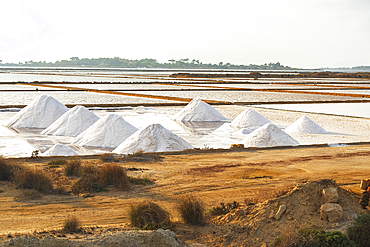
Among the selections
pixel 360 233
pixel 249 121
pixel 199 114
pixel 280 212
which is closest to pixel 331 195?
pixel 360 233

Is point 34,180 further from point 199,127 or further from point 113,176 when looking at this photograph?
point 199,127

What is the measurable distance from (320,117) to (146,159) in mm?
8435

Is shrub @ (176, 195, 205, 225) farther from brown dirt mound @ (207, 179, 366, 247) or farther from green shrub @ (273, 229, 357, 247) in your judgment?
green shrub @ (273, 229, 357, 247)

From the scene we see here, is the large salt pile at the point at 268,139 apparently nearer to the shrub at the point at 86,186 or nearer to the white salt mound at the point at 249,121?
the white salt mound at the point at 249,121

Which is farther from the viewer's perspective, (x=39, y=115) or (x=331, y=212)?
(x=39, y=115)

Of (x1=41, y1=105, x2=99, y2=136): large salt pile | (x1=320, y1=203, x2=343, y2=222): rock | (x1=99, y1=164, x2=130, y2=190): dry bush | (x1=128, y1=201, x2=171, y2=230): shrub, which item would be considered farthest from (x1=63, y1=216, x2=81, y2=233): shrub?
(x1=41, y1=105, x2=99, y2=136): large salt pile

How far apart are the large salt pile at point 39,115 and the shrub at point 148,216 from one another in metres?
8.07

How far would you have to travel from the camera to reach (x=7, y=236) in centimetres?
332

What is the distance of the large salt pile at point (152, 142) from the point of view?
7.86m

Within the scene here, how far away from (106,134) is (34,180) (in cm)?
384

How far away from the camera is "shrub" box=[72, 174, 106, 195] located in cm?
511

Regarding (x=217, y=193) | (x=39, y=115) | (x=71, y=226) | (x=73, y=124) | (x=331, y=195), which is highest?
(x=39, y=115)

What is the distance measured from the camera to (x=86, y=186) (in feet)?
Result: 17.0

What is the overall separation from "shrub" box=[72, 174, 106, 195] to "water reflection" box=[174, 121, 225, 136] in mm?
5143
